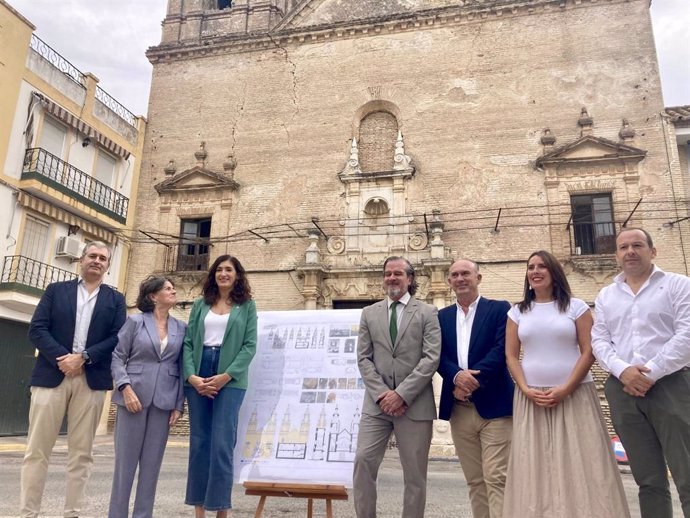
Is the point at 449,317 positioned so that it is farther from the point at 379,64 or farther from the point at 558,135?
the point at 379,64

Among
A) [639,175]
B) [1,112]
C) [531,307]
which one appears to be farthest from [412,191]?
[531,307]

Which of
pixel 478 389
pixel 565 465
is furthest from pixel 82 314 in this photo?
pixel 565 465

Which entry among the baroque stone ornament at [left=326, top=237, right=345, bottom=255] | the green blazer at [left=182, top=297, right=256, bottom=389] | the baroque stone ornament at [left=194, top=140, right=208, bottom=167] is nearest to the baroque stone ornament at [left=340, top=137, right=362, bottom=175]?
the baroque stone ornament at [left=326, top=237, right=345, bottom=255]

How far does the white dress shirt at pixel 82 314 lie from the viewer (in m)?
4.28

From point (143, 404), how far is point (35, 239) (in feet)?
39.6

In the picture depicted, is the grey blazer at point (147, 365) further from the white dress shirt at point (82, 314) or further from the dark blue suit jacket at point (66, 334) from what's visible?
the white dress shirt at point (82, 314)

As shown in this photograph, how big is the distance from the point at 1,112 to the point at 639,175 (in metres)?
15.8

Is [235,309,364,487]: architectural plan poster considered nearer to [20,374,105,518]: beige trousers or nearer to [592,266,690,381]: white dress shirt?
[20,374,105,518]: beige trousers

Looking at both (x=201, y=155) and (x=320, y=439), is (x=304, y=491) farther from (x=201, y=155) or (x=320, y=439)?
(x=201, y=155)

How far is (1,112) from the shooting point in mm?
13039

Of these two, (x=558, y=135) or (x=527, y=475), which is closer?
(x=527, y=475)

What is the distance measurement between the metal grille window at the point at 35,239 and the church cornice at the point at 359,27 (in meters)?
7.23

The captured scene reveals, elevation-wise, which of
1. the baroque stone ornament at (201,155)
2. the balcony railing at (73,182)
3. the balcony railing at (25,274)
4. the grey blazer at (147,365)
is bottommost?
the grey blazer at (147,365)

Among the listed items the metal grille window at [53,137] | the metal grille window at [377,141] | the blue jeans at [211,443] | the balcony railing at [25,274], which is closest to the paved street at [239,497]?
the blue jeans at [211,443]
